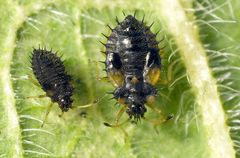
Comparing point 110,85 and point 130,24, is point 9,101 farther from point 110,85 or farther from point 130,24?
point 130,24

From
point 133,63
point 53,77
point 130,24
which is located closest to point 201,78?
point 133,63

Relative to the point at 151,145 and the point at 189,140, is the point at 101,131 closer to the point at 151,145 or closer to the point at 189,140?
the point at 151,145

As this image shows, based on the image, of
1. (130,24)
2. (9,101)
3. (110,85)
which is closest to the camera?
(130,24)

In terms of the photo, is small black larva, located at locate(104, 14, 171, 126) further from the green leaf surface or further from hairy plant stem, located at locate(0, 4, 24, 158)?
hairy plant stem, located at locate(0, 4, 24, 158)

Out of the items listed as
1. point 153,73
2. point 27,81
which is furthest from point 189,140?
point 27,81

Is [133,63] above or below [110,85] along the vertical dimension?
above

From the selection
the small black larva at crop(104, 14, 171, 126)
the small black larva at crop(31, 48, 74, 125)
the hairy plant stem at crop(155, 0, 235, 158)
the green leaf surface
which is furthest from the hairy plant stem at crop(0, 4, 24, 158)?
the hairy plant stem at crop(155, 0, 235, 158)
